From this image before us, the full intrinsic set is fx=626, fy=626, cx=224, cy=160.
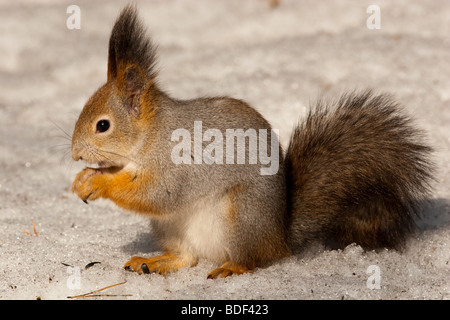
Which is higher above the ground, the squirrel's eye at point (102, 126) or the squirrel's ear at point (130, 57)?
the squirrel's ear at point (130, 57)

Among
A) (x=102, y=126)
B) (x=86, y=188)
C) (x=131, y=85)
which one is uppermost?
(x=131, y=85)

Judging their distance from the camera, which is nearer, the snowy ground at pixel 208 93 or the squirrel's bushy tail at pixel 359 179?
the snowy ground at pixel 208 93

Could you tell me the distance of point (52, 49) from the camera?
450 cm

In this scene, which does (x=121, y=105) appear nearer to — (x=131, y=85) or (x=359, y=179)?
(x=131, y=85)

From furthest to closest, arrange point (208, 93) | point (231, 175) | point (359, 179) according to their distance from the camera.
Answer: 1. point (208, 93)
2. point (359, 179)
3. point (231, 175)

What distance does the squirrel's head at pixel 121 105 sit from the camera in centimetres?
208

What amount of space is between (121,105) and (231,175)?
1.46 feet

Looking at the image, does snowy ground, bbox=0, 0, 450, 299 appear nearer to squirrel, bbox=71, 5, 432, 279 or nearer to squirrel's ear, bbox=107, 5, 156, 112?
squirrel, bbox=71, 5, 432, 279

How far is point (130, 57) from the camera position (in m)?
2.12

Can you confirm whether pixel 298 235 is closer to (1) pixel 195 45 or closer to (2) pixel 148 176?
(2) pixel 148 176

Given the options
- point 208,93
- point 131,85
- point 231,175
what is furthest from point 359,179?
point 208,93

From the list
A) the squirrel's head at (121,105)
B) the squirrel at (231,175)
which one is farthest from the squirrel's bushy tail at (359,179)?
the squirrel's head at (121,105)

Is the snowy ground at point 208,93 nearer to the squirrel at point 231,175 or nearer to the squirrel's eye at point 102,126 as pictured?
the squirrel at point 231,175
